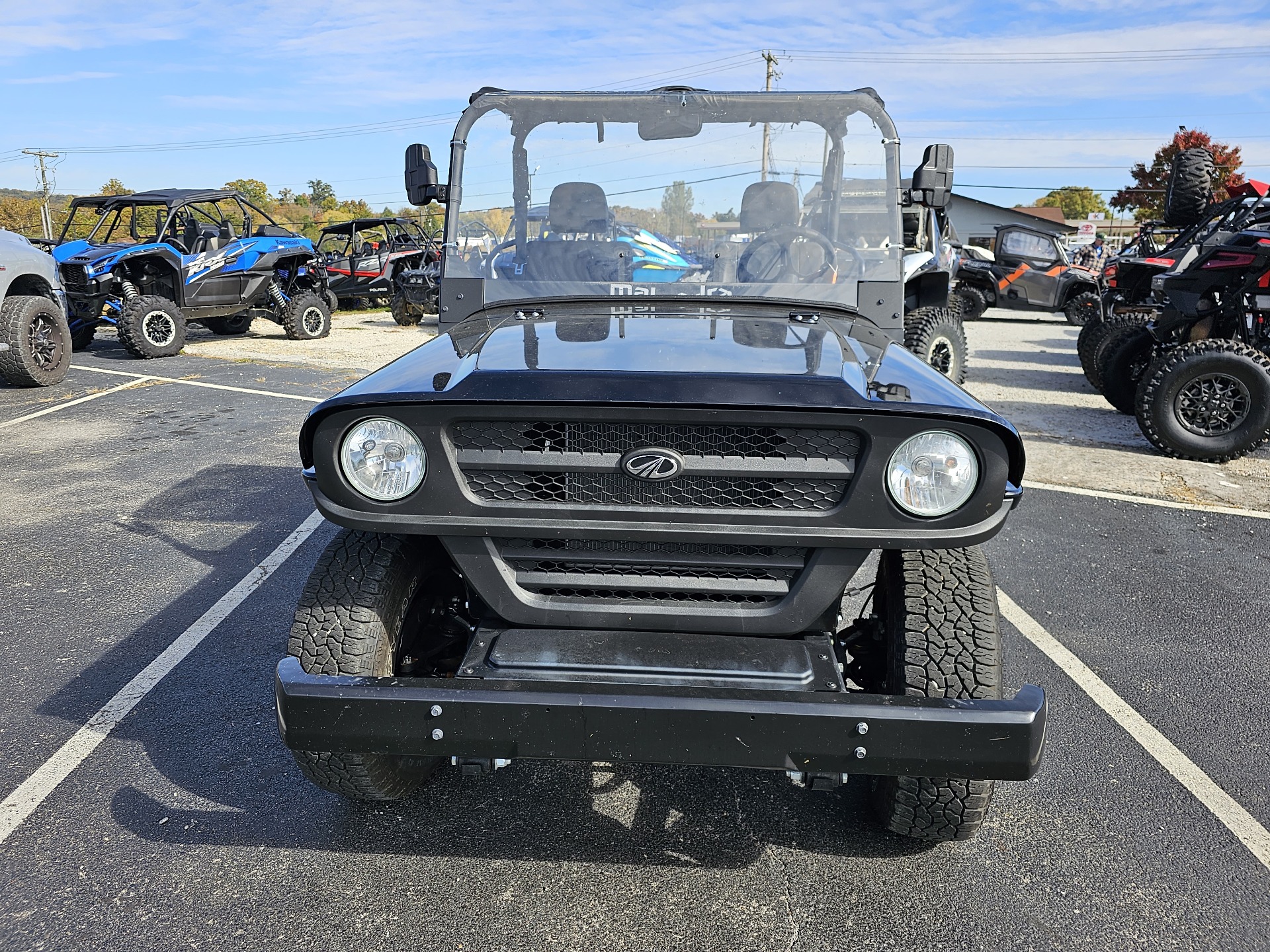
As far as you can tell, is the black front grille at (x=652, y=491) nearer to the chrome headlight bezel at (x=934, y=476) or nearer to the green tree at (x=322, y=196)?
the chrome headlight bezel at (x=934, y=476)

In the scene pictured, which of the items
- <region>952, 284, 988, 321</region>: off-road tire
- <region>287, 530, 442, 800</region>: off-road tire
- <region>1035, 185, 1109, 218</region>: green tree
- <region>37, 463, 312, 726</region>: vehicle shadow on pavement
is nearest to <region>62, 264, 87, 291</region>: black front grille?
<region>37, 463, 312, 726</region>: vehicle shadow on pavement

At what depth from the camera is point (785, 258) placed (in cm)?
339

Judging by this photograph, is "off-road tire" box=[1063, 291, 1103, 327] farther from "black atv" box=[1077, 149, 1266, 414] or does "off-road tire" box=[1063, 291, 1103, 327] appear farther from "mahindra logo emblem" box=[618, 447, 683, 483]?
"mahindra logo emblem" box=[618, 447, 683, 483]

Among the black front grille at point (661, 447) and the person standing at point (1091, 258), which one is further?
the person standing at point (1091, 258)

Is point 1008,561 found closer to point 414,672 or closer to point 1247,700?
point 1247,700

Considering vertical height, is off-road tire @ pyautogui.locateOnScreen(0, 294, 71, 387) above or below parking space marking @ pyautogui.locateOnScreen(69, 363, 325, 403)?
above

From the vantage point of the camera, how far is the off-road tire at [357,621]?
2301mm

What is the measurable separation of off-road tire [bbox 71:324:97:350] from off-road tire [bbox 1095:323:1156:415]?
42.5ft

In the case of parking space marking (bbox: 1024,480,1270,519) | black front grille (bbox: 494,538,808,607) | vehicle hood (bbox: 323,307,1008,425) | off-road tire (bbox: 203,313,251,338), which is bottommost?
parking space marking (bbox: 1024,480,1270,519)

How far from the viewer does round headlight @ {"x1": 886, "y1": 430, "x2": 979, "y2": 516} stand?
6.89ft

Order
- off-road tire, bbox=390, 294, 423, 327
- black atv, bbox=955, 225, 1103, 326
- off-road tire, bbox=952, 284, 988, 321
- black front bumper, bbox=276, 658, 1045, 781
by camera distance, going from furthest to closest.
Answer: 1. off-road tire, bbox=952, 284, 988, 321
2. black atv, bbox=955, 225, 1103, 326
3. off-road tire, bbox=390, 294, 423, 327
4. black front bumper, bbox=276, 658, 1045, 781

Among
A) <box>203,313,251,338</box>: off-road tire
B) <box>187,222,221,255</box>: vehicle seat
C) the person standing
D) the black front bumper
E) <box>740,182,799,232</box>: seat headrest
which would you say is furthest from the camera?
the person standing

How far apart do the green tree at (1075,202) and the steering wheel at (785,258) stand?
77506 mm

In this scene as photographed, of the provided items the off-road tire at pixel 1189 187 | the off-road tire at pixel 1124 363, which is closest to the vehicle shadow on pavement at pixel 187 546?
the off-road tire at pixel 1124 363
